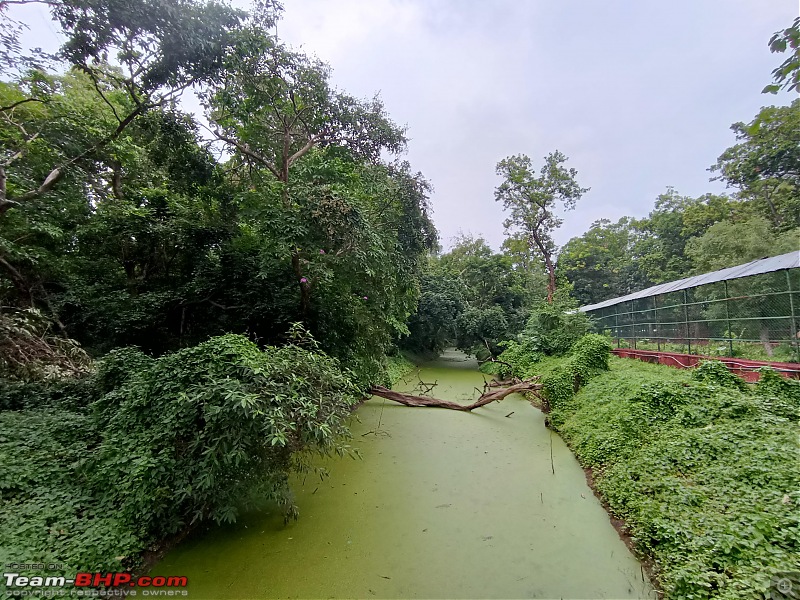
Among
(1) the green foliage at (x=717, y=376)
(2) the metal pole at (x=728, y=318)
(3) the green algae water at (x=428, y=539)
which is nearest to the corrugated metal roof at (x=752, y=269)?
(2) the metal pole at (x=728, y=318)

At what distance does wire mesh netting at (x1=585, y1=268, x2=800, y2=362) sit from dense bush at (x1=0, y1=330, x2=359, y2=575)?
6.07m

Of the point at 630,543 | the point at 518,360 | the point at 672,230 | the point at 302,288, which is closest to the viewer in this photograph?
the point at 630,543

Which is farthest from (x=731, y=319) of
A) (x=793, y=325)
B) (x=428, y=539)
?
(x=428, y=539)

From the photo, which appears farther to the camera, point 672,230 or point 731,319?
point 672,230

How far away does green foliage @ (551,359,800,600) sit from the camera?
200 cm

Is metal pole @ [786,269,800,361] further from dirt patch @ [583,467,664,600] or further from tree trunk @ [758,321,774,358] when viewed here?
dirt patch @ [583,467,664,600]

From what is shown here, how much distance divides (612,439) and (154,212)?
707 cm

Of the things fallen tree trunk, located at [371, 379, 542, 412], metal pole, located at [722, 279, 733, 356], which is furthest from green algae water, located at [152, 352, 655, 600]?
metal pole, located at [722, 279, 733, 356]

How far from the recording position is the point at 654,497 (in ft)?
9.40

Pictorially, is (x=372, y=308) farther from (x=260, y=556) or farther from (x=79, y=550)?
(x=79, y=550)

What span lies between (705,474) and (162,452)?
13.5 ft

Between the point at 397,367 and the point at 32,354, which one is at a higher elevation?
the point at 32,354

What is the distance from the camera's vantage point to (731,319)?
18.7 ft

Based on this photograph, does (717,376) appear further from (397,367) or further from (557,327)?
(397,367)
